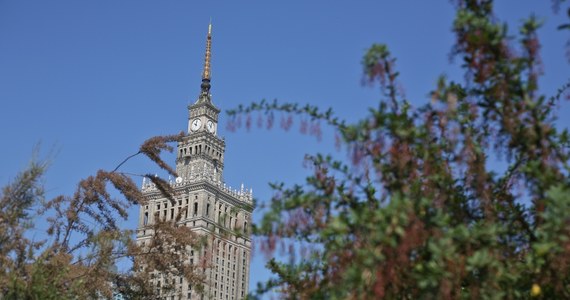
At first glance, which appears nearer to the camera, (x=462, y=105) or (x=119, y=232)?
(x=462, y=105)

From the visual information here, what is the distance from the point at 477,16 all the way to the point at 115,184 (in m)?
16.7

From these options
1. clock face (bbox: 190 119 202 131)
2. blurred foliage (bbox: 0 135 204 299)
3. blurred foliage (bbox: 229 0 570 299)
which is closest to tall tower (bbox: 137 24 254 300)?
clock face (bbox: 190 119 202 131)

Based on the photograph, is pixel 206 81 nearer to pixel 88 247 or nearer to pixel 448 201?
pixel 88 247

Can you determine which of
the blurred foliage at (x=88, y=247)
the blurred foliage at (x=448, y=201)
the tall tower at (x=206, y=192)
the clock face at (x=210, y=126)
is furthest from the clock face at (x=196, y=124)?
the blurred foliage at (x=448, y=201)

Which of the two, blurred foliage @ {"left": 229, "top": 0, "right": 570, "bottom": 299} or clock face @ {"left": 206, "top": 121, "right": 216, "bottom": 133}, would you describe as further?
clock face @ {"left": 206, "top": 121, "right": 216, "bottom": 133}

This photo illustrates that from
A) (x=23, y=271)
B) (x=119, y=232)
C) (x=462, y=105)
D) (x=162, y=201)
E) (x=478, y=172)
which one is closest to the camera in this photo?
(x=478, y=172)

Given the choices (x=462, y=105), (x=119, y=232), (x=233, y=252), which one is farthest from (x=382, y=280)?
(x=233, y=252)

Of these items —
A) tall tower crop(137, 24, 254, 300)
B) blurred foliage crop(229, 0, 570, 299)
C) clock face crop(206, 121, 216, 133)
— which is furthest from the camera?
clock face crop(206, 121, 216, 133)

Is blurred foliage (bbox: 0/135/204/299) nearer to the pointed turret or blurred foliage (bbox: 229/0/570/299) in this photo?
blurred foliage (bbox: 229/0/570/299)

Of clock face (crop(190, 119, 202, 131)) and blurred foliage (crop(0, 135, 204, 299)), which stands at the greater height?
clock face (crop(190, 119, 202, 131))

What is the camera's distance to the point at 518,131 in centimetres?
746

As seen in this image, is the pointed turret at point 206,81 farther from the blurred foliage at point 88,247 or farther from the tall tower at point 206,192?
the blurred foliage at point 88,247

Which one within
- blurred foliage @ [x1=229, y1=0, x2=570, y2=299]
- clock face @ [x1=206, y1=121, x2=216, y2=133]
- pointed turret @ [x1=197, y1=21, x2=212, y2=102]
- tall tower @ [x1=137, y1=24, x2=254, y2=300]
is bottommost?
blurred foliage @ [x1=229, y1=0, x2=570, y2=299]

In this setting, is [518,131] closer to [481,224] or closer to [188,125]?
[481,224]
